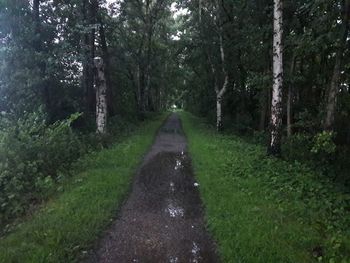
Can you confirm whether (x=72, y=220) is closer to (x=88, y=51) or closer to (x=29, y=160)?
(x=29, y=160)

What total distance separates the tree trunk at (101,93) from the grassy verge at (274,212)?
638cm

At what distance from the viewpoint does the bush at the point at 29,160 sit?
935cm

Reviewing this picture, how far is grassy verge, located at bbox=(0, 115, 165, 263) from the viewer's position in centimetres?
618

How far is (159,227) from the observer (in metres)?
7.61

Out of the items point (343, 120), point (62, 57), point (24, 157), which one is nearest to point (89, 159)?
point (24, 157)

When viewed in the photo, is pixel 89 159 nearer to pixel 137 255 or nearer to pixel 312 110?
pixel 137 255

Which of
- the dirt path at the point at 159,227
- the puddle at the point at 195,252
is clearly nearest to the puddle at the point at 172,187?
the dirt path at the point at 159,227

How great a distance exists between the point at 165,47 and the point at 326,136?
33804 millimetres

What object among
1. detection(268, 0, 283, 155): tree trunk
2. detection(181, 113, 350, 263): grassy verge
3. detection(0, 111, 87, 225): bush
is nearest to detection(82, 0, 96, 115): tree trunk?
detection(0, 111, 87, 225): bush

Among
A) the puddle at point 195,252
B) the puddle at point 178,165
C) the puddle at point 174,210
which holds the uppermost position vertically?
the puddle at point 178,165

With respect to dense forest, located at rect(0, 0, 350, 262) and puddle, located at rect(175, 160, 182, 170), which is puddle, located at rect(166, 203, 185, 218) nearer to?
dense forest, located at rect(0, 0, 350, 262)

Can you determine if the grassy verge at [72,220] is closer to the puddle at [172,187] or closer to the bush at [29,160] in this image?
the bush at [29,160]

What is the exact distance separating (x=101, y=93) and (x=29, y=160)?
6420 millimetres

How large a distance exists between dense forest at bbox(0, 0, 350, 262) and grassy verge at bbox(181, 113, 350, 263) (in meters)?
0.78
